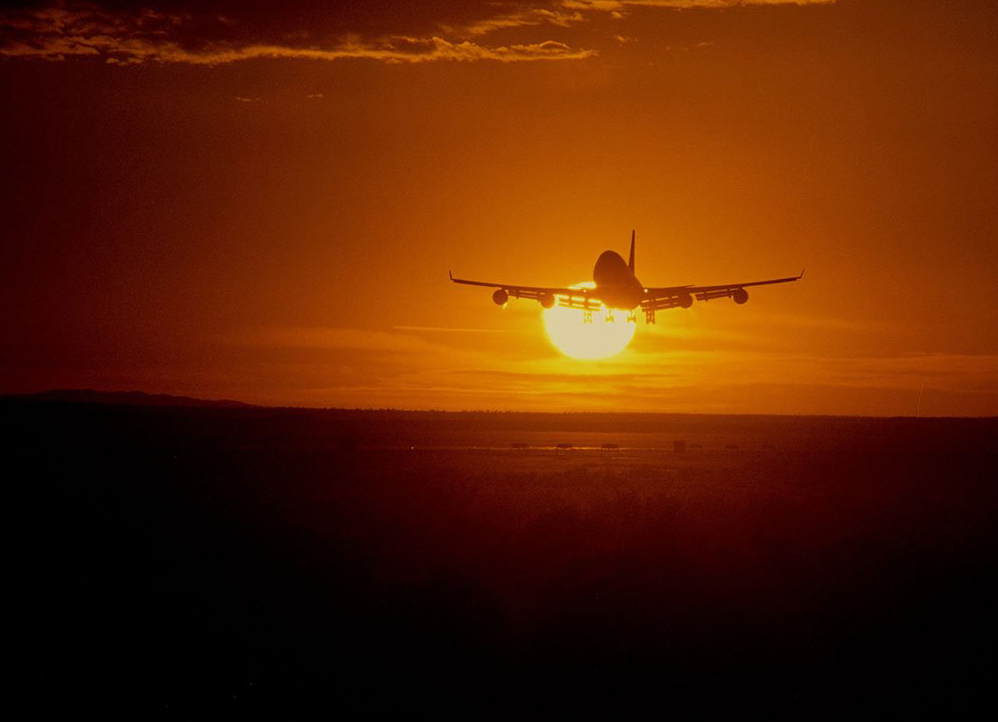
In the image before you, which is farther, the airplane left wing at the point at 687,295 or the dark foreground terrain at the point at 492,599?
the airplane left wing at the point at 687,295

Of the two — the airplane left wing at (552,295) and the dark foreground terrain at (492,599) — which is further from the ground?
the airplane left wing at (552,295)

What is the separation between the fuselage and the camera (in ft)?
236

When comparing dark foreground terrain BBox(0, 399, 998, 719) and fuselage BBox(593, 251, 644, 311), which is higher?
fuselage BBox(593, 251, 644, 311)

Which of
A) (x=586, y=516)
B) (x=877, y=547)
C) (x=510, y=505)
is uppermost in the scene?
(x=510, y=505)

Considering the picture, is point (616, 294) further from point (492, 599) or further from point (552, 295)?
point (492, 599)

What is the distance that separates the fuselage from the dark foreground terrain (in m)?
14.5

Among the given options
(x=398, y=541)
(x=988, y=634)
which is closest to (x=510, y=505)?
(x=398, y=541)

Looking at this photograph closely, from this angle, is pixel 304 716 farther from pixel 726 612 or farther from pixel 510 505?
pixel 510 505

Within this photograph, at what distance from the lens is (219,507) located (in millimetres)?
51438

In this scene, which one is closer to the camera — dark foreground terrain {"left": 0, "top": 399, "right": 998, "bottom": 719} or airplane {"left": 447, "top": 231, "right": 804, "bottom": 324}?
dark foreground terrain {"left": 0, "top": 399, "right": 998, "bottom": 719}

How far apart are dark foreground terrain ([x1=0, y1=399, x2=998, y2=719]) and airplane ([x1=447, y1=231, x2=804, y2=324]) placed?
39.2 feet

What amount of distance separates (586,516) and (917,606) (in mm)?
18685

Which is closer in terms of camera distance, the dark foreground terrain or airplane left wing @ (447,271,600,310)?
the dark foreground terrain

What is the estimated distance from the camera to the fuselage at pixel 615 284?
72000 millimetres
